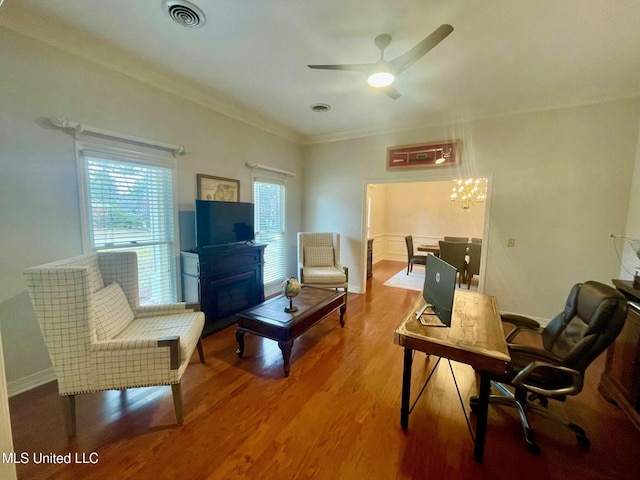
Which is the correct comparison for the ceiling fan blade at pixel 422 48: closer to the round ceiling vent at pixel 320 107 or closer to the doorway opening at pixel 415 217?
the round ceiling vent at pixel 320 107

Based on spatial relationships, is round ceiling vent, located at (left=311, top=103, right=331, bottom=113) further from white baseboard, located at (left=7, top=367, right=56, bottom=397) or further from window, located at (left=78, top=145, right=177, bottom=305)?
white baseboard, located at (left=7, top=367, right=56, bottom=397)

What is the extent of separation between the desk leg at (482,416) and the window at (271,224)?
3372 millimetres

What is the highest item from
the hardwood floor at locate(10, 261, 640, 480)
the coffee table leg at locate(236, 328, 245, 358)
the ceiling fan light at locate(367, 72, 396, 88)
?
the ceiling fan light at locate(367, 72, 396, 88)

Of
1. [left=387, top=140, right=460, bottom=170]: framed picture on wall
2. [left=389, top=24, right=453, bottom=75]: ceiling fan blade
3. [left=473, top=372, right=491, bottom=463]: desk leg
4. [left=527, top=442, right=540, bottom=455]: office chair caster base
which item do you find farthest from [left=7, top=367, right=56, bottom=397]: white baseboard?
[left=387, top=140, right=460, bottom=170]: framed picture on wall

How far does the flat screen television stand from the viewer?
3086 mm

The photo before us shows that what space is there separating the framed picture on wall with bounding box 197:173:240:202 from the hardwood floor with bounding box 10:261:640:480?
1.96m

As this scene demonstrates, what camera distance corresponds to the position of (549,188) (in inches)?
131

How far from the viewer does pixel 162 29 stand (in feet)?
6.75

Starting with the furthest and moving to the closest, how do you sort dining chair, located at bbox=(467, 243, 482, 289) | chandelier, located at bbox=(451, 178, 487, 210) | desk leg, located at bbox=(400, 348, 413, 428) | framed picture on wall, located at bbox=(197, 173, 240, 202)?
chandelier, located at bbox=(451, 178, 487, 210) → dining chair, located at bbox=(467, 243, 482, 289) → framed picture on wall, located at bbox=(197, 173, 240, 202) → desk leg, located at bbox=(400, 348, 413, 428)

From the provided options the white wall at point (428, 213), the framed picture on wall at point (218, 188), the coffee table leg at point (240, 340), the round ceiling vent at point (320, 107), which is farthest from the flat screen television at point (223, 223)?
the white wall at point (428, 213)

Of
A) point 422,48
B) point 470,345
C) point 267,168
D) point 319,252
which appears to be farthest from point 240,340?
point 422,48

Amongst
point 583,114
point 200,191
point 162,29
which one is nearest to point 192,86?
point 162,29

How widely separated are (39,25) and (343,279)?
3792 mm

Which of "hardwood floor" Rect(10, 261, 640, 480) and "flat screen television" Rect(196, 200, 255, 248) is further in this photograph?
"flat screen television" Rect(196, 200, 255, 248)
